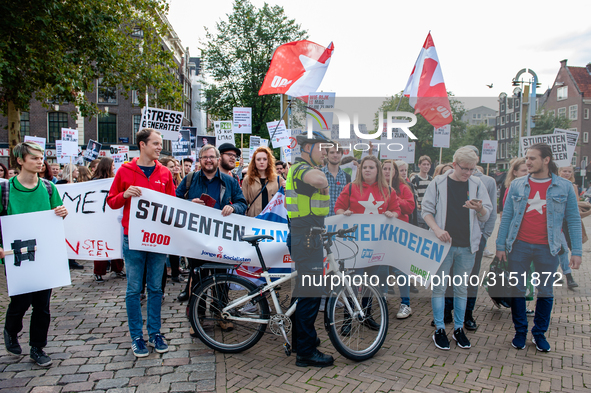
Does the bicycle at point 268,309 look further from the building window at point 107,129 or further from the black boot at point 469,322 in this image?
the building window at point 107,129

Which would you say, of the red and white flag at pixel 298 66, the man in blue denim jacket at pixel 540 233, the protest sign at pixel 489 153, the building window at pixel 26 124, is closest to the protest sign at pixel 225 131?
the red and white flag at pixel 298 66

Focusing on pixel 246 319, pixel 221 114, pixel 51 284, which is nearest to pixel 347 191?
pixel 246 319

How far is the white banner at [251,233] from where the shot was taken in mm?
4328

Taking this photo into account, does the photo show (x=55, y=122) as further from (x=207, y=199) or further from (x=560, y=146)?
(x=560, y=146)

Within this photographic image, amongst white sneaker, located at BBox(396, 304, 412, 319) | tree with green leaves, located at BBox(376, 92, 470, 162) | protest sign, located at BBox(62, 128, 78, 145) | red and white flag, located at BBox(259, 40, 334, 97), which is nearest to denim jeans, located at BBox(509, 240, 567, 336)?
white sneaker, located at BBox(396, 304, 412, 319)

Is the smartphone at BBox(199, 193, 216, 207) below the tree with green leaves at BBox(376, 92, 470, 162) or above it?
below

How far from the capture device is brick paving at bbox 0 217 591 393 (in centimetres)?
340

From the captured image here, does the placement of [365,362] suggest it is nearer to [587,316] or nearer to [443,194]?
[443,194]

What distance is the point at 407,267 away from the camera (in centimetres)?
457

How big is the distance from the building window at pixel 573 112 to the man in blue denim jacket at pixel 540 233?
59462mm

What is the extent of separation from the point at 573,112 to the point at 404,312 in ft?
198

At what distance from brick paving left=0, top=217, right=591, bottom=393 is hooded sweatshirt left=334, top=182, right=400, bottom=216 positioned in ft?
4.38

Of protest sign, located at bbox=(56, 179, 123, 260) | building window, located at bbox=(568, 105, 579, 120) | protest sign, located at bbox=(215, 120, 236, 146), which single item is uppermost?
building window, located at bbox=(568, 105, 579, 120)

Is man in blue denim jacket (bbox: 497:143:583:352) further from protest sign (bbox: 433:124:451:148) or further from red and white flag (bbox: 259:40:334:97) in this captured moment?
red and white flag (bbox: 259:40:334:97)
